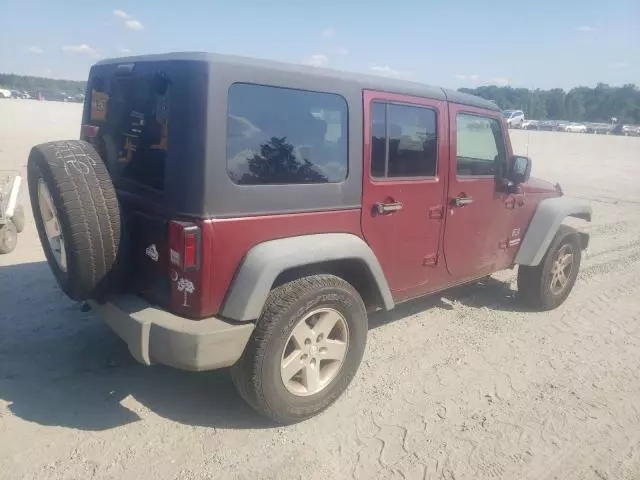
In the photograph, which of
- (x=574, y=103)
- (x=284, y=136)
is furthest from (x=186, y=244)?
(x=574, y=103)

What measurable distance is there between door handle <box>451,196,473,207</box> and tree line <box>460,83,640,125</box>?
7531 centimetres

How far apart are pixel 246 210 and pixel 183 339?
74 cm

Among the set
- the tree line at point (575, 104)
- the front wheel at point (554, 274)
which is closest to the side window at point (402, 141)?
the front wheel at point (554, 274)

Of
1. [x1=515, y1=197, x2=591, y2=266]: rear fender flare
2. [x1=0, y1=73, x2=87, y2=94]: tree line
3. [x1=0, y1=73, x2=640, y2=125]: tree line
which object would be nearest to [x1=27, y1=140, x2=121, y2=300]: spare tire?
[x1=515, y1=197, x2=591, y2=266]: rear fender flare

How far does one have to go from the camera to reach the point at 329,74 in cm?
310

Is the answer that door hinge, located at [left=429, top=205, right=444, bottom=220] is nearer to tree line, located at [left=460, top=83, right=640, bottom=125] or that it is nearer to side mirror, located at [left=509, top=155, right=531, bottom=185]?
side mirror, located at [left=509, top=155, right=531, bottom=185]

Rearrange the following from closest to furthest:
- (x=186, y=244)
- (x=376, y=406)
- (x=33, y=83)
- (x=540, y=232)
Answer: (x=186, y=244) < (x=376, y=406) < (x=540, y=232) < (x=33, y=83)

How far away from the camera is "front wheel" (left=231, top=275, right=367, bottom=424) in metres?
2.83

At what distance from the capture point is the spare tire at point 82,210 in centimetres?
263

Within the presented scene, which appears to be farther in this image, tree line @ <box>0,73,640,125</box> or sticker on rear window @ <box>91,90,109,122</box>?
tree line @ <box>0,73,640,125</box>

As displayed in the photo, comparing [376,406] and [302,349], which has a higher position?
[302,349]

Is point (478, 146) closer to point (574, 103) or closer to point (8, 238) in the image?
point (8, 238)

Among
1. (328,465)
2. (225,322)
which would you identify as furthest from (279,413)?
(225,322)

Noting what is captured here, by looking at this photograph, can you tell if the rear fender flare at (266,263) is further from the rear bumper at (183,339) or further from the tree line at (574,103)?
the tree line at (574,103)
